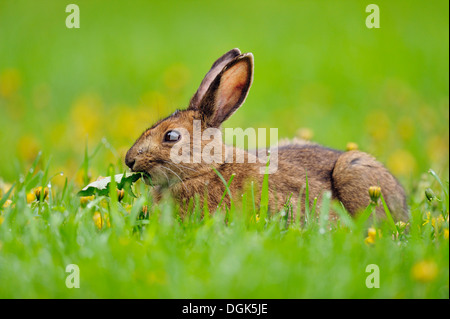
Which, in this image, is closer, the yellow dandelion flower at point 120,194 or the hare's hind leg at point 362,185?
the yellow dandelion flower at point 120,194

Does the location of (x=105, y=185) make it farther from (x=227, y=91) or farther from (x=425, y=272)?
(x=425, y=272)

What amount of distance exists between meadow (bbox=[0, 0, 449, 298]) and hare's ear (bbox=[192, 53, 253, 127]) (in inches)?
34.5

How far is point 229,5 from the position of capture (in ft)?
56.1

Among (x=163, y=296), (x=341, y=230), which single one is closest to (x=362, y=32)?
(x=341, y=230)

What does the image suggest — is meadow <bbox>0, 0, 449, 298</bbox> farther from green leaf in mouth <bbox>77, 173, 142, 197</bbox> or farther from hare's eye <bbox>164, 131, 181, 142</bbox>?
hare's eye <bbox>164, 131, 181, 142</bbox>

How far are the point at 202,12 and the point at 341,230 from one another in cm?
1289

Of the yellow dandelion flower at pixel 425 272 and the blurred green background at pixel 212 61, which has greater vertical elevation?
the blurred green background at pixel 212 61

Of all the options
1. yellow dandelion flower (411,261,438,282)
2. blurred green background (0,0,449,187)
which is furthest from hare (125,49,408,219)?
yellow dandelion flower (411,261,438,282)

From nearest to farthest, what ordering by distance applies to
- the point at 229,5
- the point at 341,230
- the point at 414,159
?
the point at 341,230, the point at 414,159, the point at 229,5

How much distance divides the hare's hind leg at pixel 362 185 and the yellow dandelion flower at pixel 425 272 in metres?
1.92

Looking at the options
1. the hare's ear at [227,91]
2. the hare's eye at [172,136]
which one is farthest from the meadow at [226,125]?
the hare's ear at [227,91]

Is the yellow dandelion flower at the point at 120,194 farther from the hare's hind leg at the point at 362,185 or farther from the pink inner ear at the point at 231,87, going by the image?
the hare's hind leg at the point at 362,185

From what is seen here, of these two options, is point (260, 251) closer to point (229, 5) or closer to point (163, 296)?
point (163, 296)

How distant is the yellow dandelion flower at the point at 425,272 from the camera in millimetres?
3242
